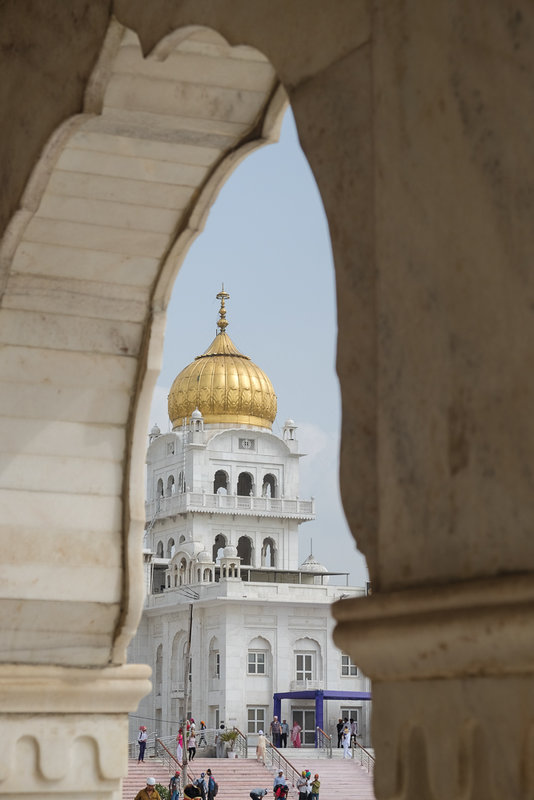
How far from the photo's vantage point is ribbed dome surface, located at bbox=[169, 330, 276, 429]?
41.4 metres

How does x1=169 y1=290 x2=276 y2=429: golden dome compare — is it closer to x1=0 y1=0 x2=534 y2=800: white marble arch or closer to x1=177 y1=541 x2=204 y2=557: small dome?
x1=177 y1=541 x2=204 y2=557: small dome

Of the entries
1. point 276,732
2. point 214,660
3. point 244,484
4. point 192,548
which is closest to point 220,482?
point 244,484

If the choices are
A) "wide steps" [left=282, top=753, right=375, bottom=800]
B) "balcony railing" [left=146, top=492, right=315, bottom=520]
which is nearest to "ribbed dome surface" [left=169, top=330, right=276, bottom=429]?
"balcony railing" [left=146, top=492, right=315, bottom=520]

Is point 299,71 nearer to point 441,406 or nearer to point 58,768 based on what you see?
point 441,406

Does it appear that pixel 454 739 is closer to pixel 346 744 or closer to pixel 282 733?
pixel 346 744

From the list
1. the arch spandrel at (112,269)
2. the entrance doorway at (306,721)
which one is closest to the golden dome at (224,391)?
the entrance doorway at (306,721)

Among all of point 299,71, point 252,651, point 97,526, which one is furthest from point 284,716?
point 299,71

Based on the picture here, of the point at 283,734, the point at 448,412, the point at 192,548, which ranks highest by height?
the point at 192,548

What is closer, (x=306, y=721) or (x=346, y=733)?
(x=346, y=733)

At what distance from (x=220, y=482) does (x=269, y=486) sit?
5.25ft

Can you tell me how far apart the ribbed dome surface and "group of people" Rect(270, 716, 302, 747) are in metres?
11.6

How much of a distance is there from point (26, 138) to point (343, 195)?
5.51ft

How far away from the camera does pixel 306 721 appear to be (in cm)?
3434

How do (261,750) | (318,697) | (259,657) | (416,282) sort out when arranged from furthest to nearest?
(259,657), (318,697), (261,750), (416,282)
